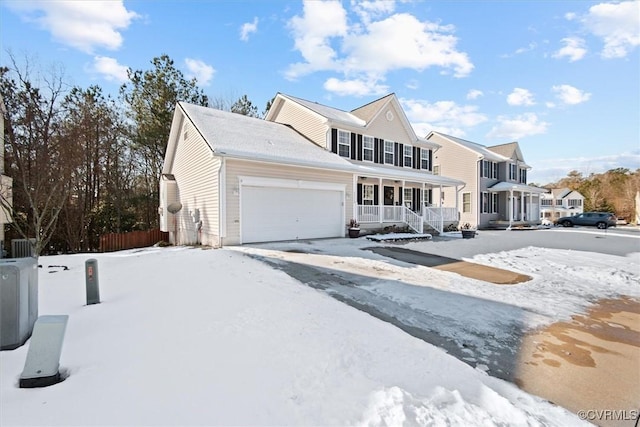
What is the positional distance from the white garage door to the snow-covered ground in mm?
5525

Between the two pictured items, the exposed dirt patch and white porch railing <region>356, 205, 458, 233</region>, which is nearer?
the exposed dirt patch

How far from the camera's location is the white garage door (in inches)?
445

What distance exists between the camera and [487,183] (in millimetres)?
25672

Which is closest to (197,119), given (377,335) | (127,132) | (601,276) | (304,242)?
(304,242)

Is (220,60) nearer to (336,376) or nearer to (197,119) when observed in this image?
(197,119)

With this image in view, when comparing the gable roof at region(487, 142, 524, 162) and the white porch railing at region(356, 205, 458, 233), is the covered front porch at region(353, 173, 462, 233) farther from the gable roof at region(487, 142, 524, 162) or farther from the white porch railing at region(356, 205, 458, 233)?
the gable roof at region(487, 142, 524, 162)

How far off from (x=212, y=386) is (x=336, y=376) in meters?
1.08

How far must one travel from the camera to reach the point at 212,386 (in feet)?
8.14

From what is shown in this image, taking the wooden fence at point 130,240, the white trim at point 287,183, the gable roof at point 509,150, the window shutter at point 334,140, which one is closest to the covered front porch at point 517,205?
the gable roof at point 509,150

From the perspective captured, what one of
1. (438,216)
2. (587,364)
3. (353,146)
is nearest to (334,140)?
(353,146)

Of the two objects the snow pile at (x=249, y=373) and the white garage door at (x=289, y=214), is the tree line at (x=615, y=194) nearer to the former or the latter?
the white garage door at (x=289, y=214)

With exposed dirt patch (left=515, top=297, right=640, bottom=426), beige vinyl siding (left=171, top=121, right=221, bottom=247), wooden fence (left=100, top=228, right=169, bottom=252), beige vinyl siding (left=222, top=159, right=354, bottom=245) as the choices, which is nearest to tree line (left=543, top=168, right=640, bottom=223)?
beige vinyl siding (left=222, top=159, right=354, bottom=245)

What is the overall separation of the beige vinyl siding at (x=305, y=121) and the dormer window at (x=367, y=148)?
2.64 metres

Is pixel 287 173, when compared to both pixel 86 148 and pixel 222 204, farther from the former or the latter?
pixel 86 148
